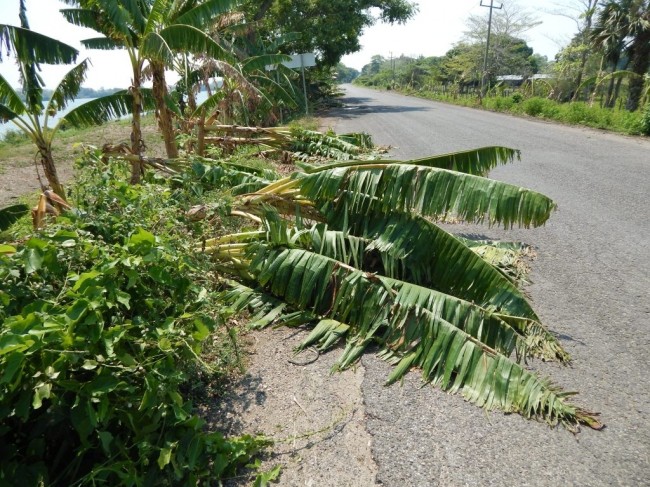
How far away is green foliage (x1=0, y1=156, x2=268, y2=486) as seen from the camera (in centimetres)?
182

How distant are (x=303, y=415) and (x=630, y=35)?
25.8 meters

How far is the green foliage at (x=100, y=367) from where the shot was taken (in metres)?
1.82

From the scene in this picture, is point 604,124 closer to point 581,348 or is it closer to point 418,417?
point 581,348

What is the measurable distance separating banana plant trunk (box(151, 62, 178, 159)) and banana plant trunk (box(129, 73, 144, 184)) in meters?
0.25

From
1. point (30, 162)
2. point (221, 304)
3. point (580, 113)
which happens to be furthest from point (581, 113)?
point (30, 162)

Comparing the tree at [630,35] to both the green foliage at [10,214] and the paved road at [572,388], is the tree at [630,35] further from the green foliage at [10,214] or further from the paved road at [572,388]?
the green foliage at [10,214]

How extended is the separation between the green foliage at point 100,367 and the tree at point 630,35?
23.8 m

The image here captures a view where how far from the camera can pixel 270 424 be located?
259 cm

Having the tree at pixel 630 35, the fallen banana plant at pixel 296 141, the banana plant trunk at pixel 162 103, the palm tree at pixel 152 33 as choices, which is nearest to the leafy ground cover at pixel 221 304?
the palm tree at pixel 152 33

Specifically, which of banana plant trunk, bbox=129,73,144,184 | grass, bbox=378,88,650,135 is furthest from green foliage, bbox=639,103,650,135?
banana plant trunk, bbox=129,73,144,184

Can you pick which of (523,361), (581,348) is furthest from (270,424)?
(581,348)

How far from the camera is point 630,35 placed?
20.6 m

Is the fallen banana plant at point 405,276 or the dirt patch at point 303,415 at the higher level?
the fallen banana plant at point 405,276

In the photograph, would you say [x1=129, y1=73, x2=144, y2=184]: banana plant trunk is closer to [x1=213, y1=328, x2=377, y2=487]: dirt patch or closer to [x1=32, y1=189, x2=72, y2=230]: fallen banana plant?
[x1=32, y1=189, x2=72, y2=230]: fallen banana plant
